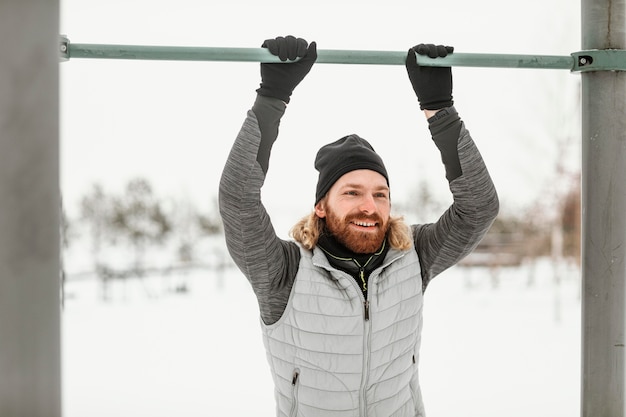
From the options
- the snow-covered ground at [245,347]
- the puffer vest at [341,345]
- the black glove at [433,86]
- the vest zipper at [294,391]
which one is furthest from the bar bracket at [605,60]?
the snow-covered ground at [245,347]

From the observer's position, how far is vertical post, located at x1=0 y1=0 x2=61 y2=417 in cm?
31

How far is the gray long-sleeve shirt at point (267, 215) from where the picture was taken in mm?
1229

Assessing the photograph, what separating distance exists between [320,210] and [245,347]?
253 inches

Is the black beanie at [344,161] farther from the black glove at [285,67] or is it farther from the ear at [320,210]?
the black glove at [285,67]

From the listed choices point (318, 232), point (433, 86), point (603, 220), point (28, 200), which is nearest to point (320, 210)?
point (318, 232)

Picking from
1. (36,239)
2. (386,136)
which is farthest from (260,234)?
(386,136)

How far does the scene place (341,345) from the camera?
52.9 inches

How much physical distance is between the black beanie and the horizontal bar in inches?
15.1

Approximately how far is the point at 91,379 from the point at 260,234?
6.09m

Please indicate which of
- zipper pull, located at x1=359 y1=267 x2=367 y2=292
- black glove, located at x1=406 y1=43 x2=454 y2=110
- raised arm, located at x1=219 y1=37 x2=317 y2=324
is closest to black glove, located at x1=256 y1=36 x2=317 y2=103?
raised arm, located at x1=219 y1=37 x2=317 y2=324

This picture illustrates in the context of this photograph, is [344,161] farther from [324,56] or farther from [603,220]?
[603,220]

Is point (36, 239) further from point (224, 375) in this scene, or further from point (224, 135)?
point (224, 135)

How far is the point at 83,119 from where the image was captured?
10.4m

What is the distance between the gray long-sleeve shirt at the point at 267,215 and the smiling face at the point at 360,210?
137 millimetres
